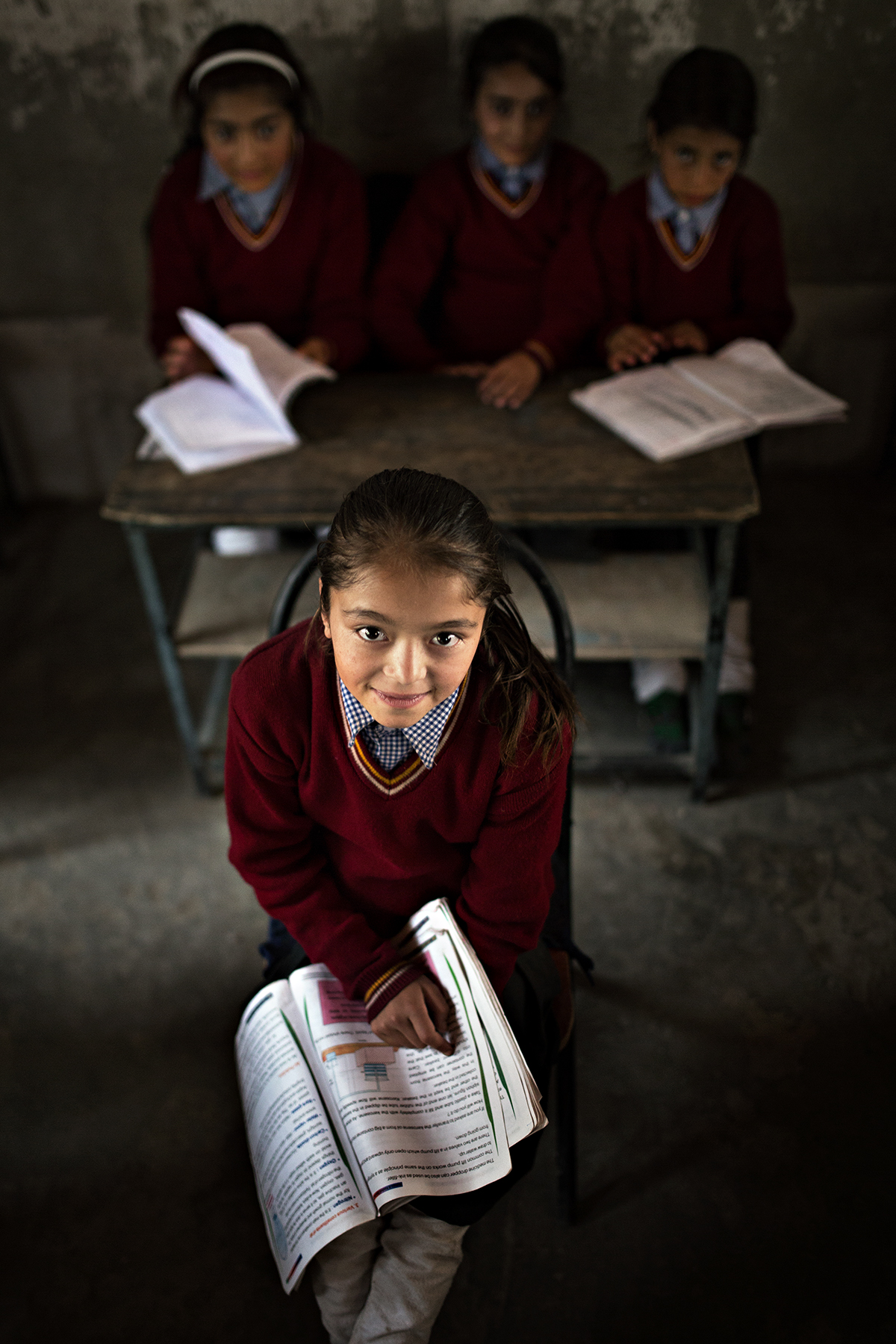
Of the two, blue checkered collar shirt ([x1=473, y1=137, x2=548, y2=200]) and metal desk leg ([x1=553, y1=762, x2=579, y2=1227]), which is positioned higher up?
blue checkered collar shirt ([x1=473, y1=137, x2=548, y2=200])

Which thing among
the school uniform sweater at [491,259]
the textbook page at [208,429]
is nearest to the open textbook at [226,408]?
the textbook page at [208,429]

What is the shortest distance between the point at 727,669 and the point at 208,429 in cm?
124

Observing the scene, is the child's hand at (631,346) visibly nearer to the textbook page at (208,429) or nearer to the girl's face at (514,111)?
the girl's face at (514,111)

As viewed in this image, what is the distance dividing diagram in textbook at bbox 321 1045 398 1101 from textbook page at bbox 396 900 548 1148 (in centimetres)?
14

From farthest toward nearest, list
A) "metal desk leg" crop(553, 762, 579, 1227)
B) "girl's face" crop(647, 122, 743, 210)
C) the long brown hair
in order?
"girl's face" crop(647, 122, 743, 210)
"metal desk leg" crop(553, 762, 579, 1227)
the long brown hair

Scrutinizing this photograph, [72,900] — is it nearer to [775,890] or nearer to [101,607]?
[101,607]

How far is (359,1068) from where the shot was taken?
1.22m

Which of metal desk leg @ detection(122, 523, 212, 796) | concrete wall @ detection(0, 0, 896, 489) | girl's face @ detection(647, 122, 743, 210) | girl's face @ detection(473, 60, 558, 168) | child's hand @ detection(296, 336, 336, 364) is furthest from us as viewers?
concrete wall @ detection(0, 0, 896, 489)

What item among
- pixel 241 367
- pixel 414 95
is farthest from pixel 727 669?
pixel 414 95

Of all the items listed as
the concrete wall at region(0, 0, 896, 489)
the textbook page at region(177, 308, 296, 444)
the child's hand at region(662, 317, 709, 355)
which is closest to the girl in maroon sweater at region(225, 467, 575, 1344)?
the textbook page at region(177, 308, 296, 444)

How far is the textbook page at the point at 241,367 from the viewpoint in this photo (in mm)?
1840

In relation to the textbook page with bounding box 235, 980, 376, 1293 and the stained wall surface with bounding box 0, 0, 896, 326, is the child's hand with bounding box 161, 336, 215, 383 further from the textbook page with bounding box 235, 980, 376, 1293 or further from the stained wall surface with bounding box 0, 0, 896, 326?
the textbook page with bounding box 235, 980, 376, 1293

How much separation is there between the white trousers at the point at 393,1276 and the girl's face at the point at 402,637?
25.5 inches

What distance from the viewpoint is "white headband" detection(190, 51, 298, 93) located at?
204 cm
